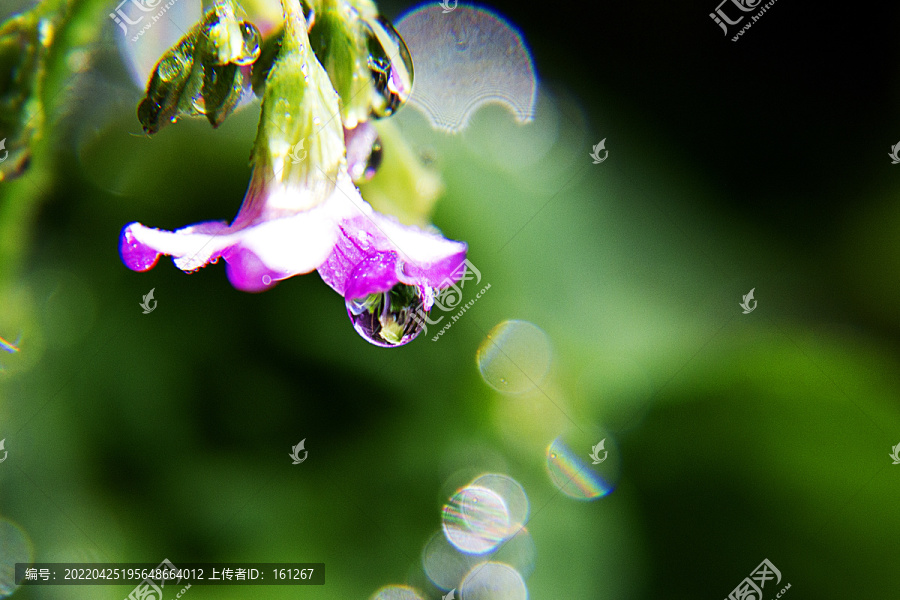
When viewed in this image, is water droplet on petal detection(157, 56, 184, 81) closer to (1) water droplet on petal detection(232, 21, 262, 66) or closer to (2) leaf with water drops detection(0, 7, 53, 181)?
(1) water droplet on petal detection(232, 21, 262, 66)

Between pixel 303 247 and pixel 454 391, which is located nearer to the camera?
pixel 303 247

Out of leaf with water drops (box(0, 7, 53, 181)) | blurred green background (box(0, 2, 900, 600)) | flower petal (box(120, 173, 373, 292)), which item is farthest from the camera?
blurred green background (box(0, 2, 900, 600))

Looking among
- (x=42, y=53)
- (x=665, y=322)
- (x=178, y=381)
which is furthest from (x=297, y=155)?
(x=665, y=322)

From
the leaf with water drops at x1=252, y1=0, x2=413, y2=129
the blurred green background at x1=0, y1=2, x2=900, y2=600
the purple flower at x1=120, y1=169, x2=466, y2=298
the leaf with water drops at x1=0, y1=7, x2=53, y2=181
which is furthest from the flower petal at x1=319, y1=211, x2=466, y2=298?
the blurred green background at x1=0, y1=2, x2=900, y2=600

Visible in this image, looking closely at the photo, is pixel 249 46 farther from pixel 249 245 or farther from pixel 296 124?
pixel 249 245

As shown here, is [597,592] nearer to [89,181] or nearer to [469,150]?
[469,150]

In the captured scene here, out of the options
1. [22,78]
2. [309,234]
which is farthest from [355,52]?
[22,78]
